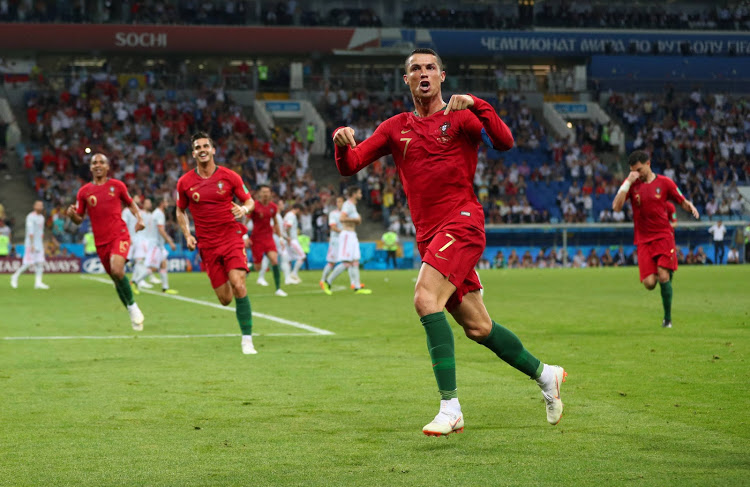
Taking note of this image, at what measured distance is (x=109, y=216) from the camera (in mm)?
15922

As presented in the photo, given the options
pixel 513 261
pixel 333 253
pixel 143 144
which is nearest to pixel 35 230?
pixel 333 253

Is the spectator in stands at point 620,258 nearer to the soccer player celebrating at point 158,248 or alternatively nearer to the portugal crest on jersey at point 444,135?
the soccer player celebrating at point 158,248

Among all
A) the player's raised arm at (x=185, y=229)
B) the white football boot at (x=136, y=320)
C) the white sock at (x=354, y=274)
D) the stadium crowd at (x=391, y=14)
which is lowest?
the white sock at (x=354, y=274)

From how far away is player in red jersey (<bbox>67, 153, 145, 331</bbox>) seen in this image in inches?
622

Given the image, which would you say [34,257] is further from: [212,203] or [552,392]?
[552,392]

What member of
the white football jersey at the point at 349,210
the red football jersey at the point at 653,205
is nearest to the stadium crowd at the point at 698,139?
the white football jersey at the point at 349,210

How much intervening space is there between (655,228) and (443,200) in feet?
29.3

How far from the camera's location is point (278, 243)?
100 feet

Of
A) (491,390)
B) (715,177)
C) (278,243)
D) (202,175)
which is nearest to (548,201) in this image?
(715,177)

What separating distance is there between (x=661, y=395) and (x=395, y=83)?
44.7 m

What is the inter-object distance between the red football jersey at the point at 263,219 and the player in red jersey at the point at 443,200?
55.7 ft

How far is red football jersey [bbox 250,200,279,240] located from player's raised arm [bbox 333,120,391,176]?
1694 cm

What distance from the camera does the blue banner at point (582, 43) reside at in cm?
5600

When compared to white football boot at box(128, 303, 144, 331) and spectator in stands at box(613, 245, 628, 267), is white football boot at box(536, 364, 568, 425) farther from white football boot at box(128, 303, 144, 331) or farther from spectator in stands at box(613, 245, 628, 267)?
spectator in stands at box(613, 245, 628, 267)
